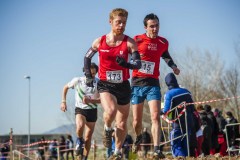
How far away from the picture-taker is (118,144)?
866 cm

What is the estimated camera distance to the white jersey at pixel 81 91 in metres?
11.3

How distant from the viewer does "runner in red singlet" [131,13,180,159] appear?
964cm

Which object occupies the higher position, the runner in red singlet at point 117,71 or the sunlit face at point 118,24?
the sunlit face at point 118,24

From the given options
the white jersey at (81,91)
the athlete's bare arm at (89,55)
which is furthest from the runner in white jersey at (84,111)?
the athlete's bare arm at (89,55)

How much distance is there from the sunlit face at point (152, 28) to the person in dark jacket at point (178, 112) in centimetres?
148

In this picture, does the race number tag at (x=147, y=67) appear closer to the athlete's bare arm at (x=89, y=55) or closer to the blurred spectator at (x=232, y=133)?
the athlete's bare arm at (x=89, y=55)

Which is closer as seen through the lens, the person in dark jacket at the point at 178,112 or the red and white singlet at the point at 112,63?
the red and white singlet at the point at 112,63

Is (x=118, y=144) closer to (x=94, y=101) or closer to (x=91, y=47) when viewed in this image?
(x=91, y=47)

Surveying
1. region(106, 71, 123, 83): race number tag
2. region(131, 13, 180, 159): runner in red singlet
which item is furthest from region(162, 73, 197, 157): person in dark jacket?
region(106, 71, 123, 83): race number tag

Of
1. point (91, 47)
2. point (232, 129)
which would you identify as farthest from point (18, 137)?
point (91, 47)

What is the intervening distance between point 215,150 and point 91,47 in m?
6.75

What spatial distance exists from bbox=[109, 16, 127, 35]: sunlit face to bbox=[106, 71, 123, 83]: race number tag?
2.39 ft

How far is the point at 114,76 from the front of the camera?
863 centimetres

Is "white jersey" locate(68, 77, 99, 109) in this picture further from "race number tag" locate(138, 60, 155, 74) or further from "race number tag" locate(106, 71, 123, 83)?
"race number tag" locate(106, 71, 123, 83)
